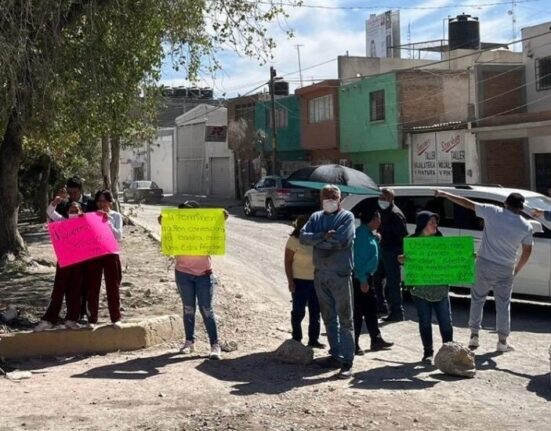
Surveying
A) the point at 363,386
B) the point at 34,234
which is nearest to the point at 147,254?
the point at 34,234

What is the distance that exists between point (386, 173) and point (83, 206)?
27187 millimetres

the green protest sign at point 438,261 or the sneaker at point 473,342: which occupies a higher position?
the green protest sign at point 438,261

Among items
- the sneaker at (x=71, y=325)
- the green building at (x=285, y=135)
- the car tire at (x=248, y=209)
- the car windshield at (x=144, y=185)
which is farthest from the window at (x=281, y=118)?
the sneaker at (x=71, y=325)

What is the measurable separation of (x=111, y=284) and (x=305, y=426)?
135 inches

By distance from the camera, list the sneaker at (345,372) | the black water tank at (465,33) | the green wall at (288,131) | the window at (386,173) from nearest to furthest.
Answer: the sneaker at (345,372) < the window at (386,173) < the black water tank at (465,33) < the green wall at (288,131)

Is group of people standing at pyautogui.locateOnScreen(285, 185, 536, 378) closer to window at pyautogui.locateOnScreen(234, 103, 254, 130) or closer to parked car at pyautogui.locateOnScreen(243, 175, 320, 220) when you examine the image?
parked car at pyautogui.locateOnScreen(243, 175, 320, 220)

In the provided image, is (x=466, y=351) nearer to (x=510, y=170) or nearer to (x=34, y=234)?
(x=34, y=234)

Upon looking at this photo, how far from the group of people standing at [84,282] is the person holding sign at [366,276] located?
2.64m

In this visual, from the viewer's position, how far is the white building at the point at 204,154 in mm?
51156

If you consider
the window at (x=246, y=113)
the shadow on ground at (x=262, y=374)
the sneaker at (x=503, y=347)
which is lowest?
the sneaker at (x=503, y=347)

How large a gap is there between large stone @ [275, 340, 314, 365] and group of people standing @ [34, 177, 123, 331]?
188cm

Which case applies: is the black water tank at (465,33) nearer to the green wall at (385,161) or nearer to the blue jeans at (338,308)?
the green wall at (385,161)

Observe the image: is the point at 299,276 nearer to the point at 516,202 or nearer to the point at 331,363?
the point at 331,363

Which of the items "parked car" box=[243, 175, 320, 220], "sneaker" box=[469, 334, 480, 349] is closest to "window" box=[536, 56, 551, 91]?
"parked car" box=[243, 175, 320, 220]
